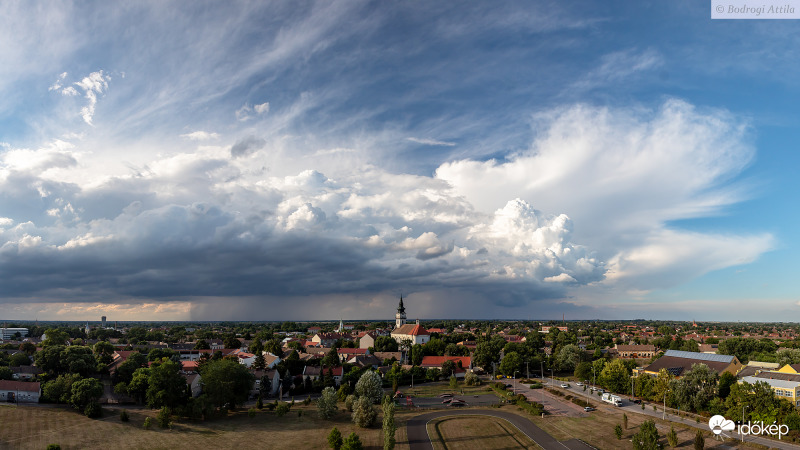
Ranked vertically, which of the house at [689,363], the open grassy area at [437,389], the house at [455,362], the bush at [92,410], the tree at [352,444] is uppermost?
the house at [689,363]

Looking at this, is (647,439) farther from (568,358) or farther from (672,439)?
(568,358)

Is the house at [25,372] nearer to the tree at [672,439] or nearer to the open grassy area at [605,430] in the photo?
the open grassy area at [605,430]

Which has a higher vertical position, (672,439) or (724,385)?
(724,385)

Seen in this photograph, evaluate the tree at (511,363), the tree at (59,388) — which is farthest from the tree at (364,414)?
the tree at (511,363)

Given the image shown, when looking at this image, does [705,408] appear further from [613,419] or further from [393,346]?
[393,346]

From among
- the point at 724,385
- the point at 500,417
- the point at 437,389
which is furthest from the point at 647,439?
the point at 437,389

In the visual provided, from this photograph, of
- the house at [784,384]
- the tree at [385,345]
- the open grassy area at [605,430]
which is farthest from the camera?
the tree at [385,345]

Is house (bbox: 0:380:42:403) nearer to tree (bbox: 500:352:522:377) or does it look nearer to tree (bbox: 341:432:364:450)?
tree (bbox: 341:432:364:450)
